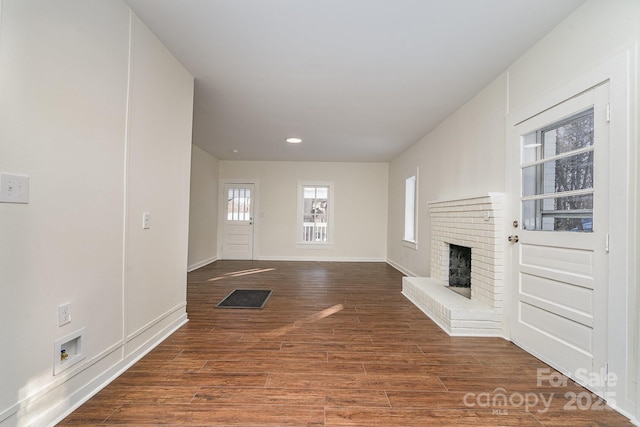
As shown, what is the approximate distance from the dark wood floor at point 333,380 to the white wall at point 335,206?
14.0 ft

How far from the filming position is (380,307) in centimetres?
376

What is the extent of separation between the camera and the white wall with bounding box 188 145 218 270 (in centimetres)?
606

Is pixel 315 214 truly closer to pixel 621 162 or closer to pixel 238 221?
pixel 238 221

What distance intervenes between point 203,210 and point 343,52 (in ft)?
16.4

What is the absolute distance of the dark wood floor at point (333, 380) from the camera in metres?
1.67

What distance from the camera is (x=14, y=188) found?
1.35 metres

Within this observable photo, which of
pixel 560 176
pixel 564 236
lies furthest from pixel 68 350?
pixel 560 176

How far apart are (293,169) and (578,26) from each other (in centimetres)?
612

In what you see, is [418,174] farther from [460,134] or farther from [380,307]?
[380,307]

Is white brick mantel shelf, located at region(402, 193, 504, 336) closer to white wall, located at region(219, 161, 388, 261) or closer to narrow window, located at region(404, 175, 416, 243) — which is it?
narrow window, located at region(404, 175, 416, 243)

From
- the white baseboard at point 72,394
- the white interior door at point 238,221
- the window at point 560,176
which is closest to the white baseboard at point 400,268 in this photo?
the window at point 560,176

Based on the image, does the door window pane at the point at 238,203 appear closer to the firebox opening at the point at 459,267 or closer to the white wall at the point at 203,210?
the white wall at the point at 203,210

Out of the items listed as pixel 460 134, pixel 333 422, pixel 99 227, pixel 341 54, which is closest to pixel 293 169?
pixel 460 134

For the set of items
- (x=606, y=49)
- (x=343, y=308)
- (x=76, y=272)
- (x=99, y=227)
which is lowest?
(x=343, y=308)
